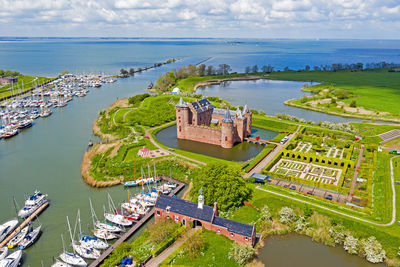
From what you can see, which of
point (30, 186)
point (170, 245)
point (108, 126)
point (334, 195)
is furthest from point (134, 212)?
point (108, 126)

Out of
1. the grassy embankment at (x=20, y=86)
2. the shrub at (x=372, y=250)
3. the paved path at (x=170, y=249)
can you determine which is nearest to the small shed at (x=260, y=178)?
the paved path at (x=170, y=249)

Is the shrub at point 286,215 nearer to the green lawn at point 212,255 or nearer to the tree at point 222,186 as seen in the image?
the tree at point 222,186

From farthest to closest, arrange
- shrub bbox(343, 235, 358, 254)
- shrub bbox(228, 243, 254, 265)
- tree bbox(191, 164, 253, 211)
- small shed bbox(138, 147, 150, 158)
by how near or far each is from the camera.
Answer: small shed bbox(138, 147, 150, 158), tree bbox(191, 164, 253, 211), shrub bbox(343, 235, 358, 254), shrub bbox(228, 243, 254, 265)

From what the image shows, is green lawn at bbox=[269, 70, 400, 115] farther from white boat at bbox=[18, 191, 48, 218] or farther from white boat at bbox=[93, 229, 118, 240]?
white boat at bbox=[18, 191, 48, 218]

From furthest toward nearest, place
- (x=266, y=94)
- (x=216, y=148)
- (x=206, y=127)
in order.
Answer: (x=266, y=94) → (x=206, y=127) → (x=216, y=148)

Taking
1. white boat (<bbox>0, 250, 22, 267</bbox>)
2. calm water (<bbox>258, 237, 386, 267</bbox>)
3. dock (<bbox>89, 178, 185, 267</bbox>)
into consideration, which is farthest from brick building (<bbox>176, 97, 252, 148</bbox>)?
white boat (<bbox>0, 250, 22, 267</bbox>)

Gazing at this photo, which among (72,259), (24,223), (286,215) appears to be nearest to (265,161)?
(286,215)

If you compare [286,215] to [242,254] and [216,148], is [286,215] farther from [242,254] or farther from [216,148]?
[216,148]
